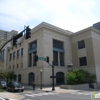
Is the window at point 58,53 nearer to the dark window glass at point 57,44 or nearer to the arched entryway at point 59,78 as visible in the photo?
the dark window glass at point 57,44

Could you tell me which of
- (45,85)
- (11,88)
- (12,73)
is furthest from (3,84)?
(12,73)

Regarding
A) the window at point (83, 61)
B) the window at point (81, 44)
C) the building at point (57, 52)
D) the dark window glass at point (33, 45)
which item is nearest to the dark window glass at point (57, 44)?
the building at point (57, 52)

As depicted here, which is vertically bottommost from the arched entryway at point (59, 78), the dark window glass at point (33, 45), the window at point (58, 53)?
the arched entryway at point (59, 78)

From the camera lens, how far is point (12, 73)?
4325 cm

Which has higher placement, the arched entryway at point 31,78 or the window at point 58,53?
the window at point 58,53

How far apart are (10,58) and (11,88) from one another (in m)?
30.7

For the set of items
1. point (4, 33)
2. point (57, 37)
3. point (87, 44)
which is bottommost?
point (87, 44)

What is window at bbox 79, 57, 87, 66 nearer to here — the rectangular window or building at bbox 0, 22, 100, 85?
building at bbox 0, 22, 100, 85

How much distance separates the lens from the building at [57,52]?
33781 millimetres

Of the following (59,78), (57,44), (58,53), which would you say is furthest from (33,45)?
(59,78)

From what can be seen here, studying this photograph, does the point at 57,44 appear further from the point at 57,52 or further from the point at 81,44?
the point at 81,44

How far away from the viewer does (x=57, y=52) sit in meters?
37.5

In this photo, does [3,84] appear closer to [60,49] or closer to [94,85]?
[60,49]

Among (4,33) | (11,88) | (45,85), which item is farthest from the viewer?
(4,33)
